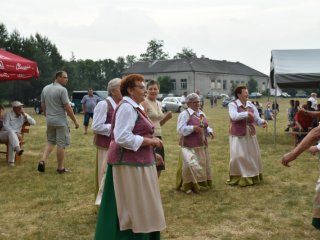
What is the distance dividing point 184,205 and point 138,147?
2.76m

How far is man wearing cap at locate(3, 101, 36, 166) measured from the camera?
30.3 ft

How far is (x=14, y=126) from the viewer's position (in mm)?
9516

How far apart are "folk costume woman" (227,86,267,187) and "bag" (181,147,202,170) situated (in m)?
0.90

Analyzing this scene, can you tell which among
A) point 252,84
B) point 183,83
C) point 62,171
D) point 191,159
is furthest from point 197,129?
point 252,84

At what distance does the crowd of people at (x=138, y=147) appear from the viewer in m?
3.69

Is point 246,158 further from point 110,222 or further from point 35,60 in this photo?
point 35,60

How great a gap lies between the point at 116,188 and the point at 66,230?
163 centimetres

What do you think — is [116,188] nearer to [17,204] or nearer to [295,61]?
[17,204]

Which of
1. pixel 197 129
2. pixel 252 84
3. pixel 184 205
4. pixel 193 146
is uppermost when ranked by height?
pixel 252 84

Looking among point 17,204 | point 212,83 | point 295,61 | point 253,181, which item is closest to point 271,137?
point 295,61

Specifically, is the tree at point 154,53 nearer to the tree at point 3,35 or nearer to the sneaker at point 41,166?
the tree at point 3,35

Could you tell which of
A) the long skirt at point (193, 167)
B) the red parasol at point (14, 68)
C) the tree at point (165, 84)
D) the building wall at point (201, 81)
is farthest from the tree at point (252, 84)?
the long skirt at point (193, 167)

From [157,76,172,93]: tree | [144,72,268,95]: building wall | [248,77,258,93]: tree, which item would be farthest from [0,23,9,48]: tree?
[248,77,258,93]: tree

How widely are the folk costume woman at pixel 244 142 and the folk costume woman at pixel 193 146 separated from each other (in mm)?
Answer: 679
